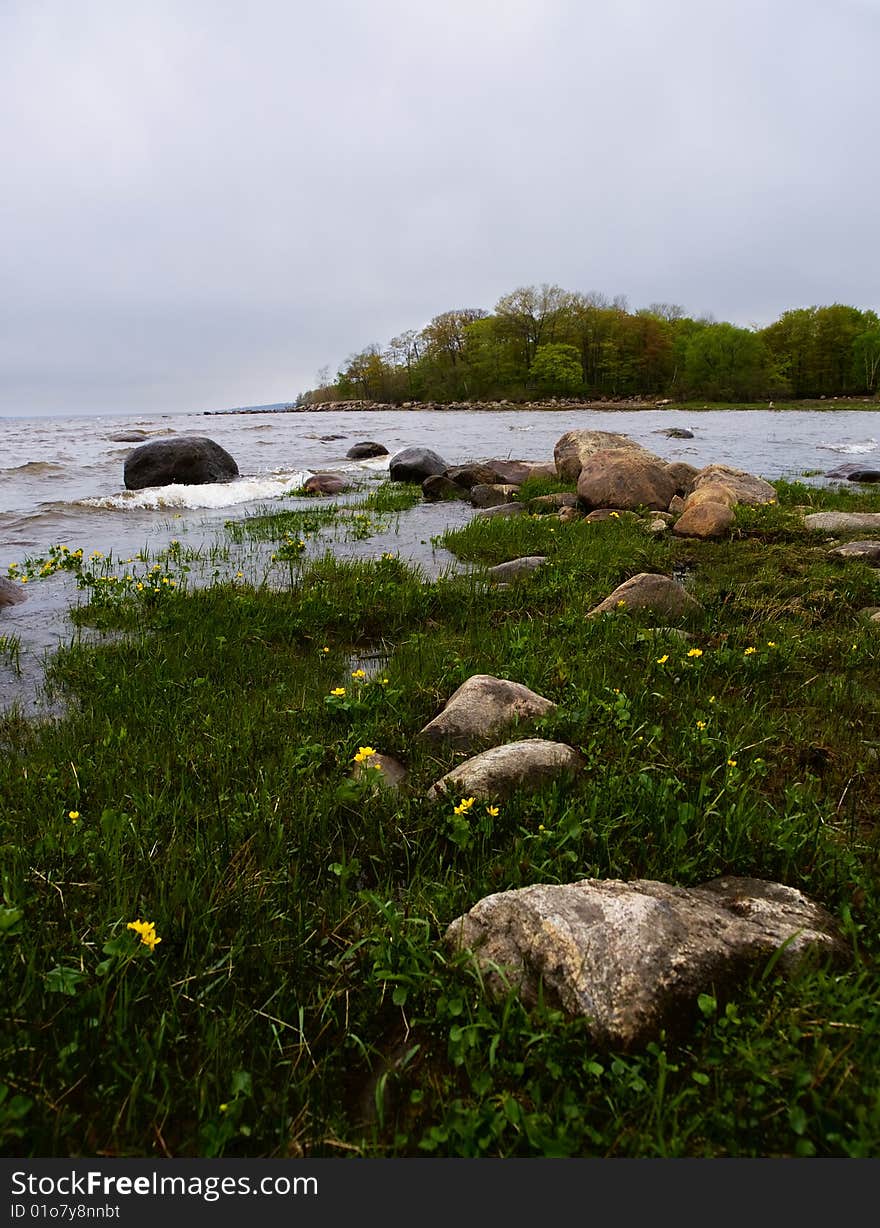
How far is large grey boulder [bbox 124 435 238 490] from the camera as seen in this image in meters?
17.8

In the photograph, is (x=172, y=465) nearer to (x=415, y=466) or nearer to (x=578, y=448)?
(x=415, y=466)

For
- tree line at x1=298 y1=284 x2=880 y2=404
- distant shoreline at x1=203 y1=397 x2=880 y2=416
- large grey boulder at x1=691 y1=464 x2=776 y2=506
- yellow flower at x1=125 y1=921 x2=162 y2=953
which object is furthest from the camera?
tree line at x1=298 y1=284 x2=880 y2=404

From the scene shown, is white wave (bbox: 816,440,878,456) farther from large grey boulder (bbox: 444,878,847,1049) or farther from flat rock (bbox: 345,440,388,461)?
large grey boulder (bbox: 444,878,847,1049)

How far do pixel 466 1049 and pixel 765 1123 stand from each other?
0.77 metres

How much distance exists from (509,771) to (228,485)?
1675 cm

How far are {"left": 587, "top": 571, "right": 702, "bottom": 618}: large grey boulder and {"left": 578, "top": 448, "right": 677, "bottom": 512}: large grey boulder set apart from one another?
603 cm

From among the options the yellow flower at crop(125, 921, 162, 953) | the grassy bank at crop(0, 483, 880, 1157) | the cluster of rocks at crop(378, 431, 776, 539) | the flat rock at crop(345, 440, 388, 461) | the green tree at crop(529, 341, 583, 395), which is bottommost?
the grassy bank at crop(0, 483, 880, 1157)

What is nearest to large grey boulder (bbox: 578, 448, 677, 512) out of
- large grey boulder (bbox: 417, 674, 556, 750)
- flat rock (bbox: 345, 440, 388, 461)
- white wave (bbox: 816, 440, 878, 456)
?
large grey boulder (bbox: 417, 674, 556, 750)

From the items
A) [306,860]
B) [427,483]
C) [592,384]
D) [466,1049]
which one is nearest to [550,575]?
[306,860]

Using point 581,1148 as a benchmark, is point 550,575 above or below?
above

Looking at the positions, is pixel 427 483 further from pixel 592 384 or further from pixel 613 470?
pixel 592 384

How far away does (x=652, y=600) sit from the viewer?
19.2 feet

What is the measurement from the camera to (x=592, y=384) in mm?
92562

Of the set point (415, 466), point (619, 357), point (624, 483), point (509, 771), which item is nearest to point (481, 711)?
point (509, 771)
